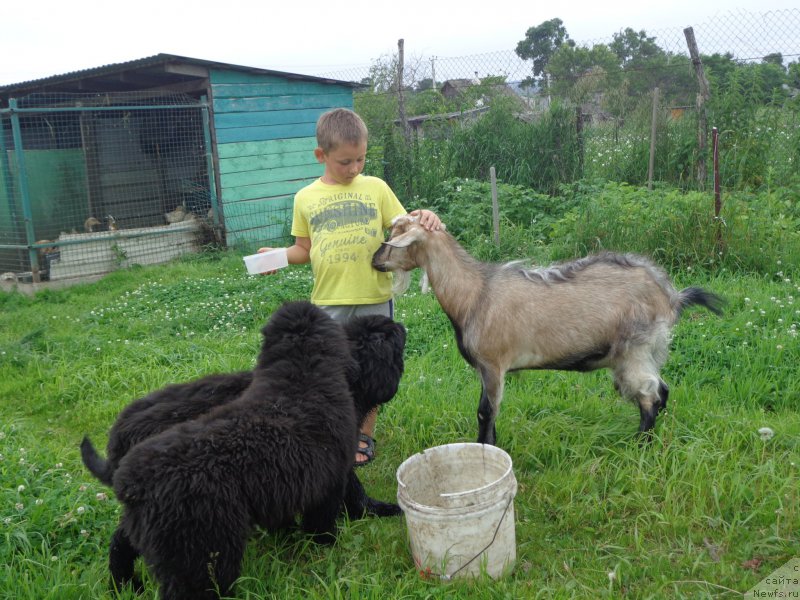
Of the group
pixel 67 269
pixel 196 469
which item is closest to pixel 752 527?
pixel 196 469

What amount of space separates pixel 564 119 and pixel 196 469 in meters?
8.98

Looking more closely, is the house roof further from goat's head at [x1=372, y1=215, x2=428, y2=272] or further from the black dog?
the black dog

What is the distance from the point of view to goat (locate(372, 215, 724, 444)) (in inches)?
143

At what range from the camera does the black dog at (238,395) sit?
122 inches

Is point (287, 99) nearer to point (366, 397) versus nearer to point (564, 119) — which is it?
point (564, 119)

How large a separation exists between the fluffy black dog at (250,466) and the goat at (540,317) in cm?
64

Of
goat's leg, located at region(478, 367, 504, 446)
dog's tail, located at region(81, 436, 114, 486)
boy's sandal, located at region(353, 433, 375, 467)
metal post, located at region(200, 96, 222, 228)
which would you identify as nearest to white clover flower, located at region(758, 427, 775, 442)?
goat's leg, located at region(478, 367, 504, 446)

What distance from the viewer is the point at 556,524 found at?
326cm

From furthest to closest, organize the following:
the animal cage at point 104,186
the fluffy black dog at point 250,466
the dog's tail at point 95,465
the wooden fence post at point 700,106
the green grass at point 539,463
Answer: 1. the animal cage at point 104,186
2. the wooden fence post at point 700,106
3. the dog's tail at point 95,465
4. the green grass at point 539,463
5. the fluffy black dog at point 250,466

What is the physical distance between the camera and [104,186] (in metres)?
11.4

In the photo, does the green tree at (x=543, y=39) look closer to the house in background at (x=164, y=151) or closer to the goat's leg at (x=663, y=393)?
the house in background at (x=164, y=151)

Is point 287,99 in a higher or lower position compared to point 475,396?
higher

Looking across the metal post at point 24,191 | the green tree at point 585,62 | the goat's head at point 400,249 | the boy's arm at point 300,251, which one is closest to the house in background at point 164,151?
the metal post at point 24,191

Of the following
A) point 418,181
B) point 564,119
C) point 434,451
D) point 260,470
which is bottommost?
point 434,451
